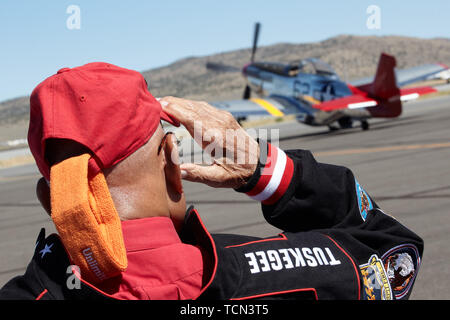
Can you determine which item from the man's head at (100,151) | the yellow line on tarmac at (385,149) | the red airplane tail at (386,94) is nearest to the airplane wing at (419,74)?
the red airplane tail at (386,94)

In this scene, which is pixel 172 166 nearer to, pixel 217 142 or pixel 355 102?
pixel 217 142

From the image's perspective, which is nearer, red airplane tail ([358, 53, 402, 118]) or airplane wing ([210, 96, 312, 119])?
red airplane tail ([358, 53, 402, 118])

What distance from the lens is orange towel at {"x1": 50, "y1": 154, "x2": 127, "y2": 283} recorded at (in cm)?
131

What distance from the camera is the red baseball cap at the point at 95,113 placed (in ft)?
4.64

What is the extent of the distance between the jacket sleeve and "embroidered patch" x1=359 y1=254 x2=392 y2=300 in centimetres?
2

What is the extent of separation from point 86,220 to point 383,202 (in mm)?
6409

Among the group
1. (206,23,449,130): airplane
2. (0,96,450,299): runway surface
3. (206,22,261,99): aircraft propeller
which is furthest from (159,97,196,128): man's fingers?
(206,22,261,99): aircraft propeller

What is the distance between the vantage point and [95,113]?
4.73 ft

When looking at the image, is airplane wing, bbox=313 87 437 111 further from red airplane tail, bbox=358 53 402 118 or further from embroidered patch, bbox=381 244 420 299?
embroidered patch, bbox=381 244 420 299

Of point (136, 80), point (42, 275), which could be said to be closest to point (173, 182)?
point (136, 80)

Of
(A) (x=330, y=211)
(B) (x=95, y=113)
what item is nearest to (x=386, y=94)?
(A) (x=330, y=211)

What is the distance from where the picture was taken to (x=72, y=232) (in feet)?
4.36

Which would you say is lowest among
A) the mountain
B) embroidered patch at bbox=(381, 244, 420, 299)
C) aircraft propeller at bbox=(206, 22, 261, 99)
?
the mountain

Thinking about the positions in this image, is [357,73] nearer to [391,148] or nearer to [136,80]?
[391,148]
